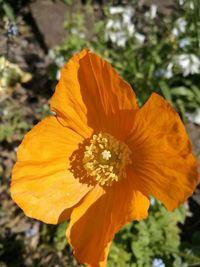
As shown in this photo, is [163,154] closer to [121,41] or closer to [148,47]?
[121,41]

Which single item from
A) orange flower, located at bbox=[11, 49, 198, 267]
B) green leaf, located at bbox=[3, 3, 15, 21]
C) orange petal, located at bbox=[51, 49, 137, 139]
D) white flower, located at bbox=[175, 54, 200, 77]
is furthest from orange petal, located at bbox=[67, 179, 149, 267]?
green leaf, located at bbox=[3, 3, 15, 21]

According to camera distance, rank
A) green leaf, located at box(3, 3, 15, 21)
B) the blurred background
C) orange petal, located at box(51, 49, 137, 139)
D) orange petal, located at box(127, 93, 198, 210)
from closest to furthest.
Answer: orange petal, located at box(127, 93, 198, 210) < orange petal, located at box(51, 49, 137, 139) < the blurred background < green leaf, located at box(3, 3, 15, 21)

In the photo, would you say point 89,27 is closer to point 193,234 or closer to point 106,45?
point 106,45

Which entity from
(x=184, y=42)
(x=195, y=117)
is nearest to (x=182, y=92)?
(x=195, y=117)

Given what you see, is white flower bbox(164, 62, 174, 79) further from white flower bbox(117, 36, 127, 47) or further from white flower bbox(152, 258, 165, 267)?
white flower bbox(152, 258, 165, 267)

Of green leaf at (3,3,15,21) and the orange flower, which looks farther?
green leaf at (3,3,15,21)

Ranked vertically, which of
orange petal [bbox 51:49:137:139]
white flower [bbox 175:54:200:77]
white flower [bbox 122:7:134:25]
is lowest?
white flower [bbox 175:54:200:77]

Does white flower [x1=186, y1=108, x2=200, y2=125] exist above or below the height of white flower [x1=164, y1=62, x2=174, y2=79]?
below

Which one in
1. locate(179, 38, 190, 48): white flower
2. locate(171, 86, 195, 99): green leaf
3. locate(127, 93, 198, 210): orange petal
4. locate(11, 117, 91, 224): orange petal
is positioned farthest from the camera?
locate(171, 86, 195, 99): green leaf
